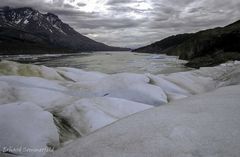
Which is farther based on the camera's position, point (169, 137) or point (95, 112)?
point (95, 112)

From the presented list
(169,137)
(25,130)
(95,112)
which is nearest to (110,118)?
(95,112)

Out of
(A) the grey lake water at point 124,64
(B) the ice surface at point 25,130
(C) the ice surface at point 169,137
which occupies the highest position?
(C) the ice surface at point 169,137

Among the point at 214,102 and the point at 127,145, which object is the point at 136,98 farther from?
the point at 127,145

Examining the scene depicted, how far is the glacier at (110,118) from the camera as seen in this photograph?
4.14 m

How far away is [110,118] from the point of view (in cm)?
702

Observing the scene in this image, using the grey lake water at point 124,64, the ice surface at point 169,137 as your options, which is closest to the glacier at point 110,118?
the ice surface at point 169,137

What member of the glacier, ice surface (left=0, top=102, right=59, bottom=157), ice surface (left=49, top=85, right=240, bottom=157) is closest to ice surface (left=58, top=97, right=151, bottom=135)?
the glacier

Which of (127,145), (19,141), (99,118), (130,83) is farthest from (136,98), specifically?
(127,145)

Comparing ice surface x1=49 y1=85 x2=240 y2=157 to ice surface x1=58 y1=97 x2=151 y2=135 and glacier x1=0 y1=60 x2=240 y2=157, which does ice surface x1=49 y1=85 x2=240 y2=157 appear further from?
ice surface x1=58 y1=97 x2=151 y2=135

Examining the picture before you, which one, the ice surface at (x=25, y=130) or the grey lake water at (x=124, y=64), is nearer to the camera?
the ice surface at (x=25, y=130)

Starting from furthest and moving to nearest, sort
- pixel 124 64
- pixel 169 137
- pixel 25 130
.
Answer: pixel 124 64 < pixel 25 130 < pixel 169 137

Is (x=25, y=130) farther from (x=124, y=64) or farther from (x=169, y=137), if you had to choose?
(x=124, y=64)

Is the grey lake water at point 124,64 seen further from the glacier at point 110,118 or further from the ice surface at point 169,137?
the ice surface at point 169,137

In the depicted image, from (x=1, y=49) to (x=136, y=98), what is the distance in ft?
483
